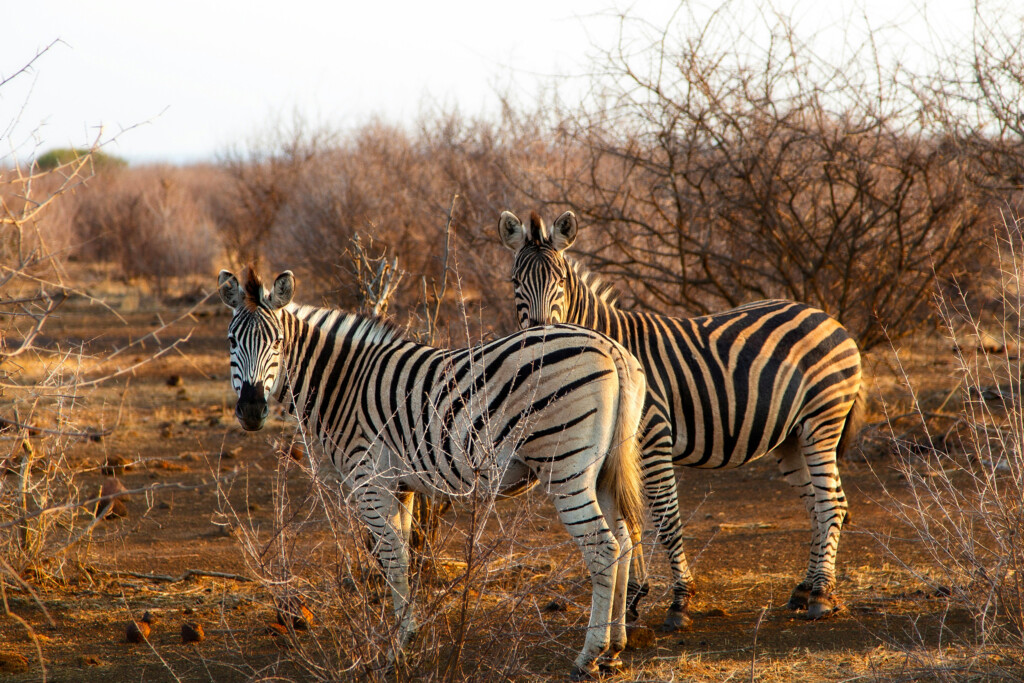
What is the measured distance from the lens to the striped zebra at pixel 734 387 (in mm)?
4953

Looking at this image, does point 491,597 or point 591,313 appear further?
point 591,313

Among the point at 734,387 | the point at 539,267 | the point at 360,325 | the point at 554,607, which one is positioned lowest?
the point at 554,607

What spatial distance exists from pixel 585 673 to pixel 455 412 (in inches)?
50.1

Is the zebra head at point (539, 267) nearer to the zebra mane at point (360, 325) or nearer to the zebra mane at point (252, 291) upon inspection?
the zebra mane at point (360, 325)

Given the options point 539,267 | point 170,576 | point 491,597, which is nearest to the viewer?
point 491,597

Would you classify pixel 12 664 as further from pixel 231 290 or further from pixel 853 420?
pixel 853 420

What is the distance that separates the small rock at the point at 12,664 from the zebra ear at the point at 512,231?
3.42 metres

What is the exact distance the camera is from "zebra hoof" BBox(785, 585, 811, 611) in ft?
16.3

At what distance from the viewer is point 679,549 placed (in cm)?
497

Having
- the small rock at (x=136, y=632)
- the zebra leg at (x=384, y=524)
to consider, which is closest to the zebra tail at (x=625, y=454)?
the zebra leg at (x=384, y=524)

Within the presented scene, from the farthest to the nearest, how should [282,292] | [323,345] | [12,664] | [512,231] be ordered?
[512,231] < [323,345] < [282,292] < [12,664]

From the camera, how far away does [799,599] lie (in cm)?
499

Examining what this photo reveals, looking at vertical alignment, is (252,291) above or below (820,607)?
above

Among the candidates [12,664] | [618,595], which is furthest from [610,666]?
[12,664]
